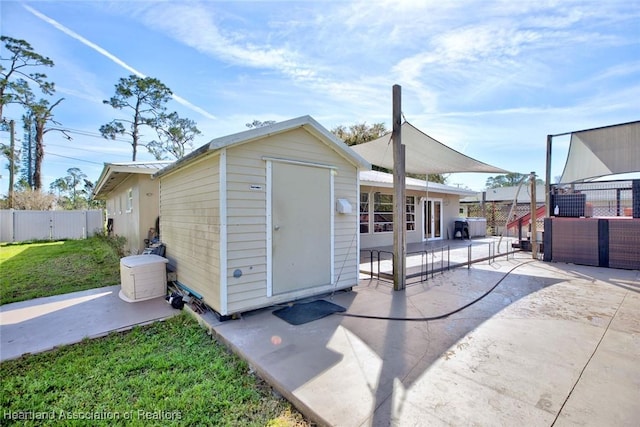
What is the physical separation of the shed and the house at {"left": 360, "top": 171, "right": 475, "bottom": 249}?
4.33 meters

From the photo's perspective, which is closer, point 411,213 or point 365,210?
point 365,210

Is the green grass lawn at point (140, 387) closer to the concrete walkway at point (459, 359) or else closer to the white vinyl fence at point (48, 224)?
the concrete walkway at point (459, 359)

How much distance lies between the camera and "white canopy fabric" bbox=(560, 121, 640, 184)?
632cm

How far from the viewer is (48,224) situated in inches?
571

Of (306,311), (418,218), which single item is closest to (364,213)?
Result: (418,218)

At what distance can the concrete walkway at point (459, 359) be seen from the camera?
196cm

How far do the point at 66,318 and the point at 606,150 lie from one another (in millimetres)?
11124

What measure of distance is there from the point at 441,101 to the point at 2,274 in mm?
11171

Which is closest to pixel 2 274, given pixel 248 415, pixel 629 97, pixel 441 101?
pixel 248 415

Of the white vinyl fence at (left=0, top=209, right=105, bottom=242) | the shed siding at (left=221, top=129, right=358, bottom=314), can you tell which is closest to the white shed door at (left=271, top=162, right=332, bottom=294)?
the shed siding at (left=221, top=129, right=358, bottom=314)

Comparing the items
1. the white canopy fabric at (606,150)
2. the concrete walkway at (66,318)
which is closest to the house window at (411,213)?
the white canopy fabric at (606,150)

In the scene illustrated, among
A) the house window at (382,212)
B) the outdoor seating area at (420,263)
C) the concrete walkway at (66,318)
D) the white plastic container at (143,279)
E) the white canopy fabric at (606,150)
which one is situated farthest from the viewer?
the house window at (382,212)

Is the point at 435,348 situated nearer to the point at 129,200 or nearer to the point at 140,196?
the point at 140,196

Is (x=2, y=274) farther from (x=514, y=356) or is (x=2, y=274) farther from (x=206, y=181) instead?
(x=514, y=356)
